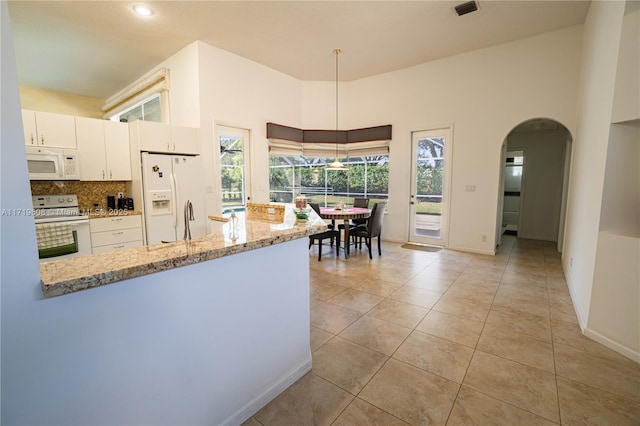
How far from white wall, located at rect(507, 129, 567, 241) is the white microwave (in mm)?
8085

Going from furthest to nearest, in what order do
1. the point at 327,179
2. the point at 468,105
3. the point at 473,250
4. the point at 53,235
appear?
1. the point at 327,179
2. the point at 473,250
3. the point at 468,105
4. the point at 53,235

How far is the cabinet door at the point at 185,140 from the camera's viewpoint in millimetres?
4109

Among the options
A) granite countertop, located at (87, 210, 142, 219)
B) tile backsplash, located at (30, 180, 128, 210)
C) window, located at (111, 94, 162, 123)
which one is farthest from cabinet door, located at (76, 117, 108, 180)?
window, located at (111, 94, 162, 123)

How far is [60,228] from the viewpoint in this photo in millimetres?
3281

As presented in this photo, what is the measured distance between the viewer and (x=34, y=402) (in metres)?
0.92

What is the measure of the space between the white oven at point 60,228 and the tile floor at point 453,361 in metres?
2.93

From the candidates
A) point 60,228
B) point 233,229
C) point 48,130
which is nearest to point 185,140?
point 48,130

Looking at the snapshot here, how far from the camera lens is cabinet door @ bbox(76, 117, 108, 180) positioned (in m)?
3.79

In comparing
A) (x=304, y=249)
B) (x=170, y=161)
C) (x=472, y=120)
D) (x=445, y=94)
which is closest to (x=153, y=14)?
(x=170, y=161)

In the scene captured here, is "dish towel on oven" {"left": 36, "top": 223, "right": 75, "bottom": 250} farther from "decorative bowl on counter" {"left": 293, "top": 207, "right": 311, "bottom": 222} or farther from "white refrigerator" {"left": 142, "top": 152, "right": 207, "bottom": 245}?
"decorative bowl on counter" {"left": 293, "top": 207, "right": 311, "bottom": 222}

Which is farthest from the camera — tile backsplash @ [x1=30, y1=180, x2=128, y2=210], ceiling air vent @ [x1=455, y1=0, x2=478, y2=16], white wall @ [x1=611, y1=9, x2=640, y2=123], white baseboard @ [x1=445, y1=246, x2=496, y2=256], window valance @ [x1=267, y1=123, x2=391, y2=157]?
window valance @ [x1=267, y1=123, x2=391, y2=157]

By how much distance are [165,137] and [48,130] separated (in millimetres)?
1290

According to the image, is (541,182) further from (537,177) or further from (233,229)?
(233,229)

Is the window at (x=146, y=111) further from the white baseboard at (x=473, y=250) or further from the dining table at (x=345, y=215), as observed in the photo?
the white baseboard at (x=473, y=250)
